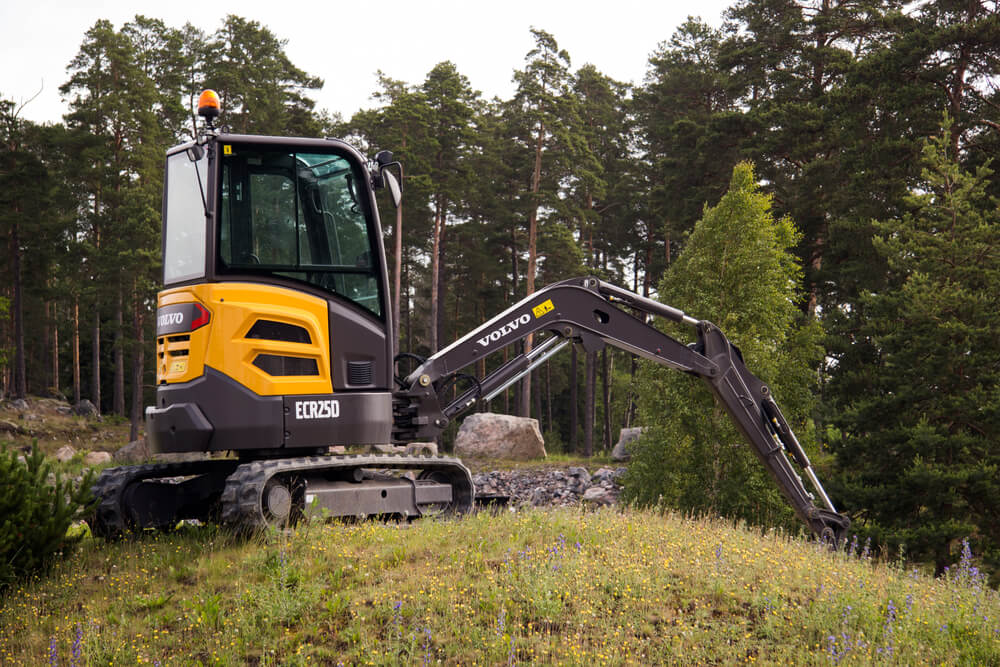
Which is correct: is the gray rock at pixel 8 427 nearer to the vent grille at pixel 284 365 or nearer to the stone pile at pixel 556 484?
the stone pile at pixel 556 484

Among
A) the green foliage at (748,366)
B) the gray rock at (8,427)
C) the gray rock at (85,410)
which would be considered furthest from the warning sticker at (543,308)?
the gray rock at (85,410)

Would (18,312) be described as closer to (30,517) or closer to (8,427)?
(8,427)

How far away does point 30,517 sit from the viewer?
7188mm

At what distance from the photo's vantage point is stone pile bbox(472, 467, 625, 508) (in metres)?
23.4

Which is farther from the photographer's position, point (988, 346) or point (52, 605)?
point (988, 346)

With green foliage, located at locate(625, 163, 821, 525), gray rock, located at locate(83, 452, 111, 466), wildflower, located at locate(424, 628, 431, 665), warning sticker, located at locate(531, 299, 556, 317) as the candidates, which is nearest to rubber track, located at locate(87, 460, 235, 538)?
wildflower, located at locate(424, 628, 431, 665)

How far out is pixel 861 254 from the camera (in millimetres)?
23531

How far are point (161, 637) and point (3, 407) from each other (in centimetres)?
3207

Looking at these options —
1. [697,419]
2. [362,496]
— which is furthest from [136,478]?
[697,419]

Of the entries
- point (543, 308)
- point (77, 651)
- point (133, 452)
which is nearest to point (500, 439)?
point (133, 452)

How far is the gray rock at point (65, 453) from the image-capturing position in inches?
1023

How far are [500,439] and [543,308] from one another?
22001 mm

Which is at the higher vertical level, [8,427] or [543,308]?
[543,308]

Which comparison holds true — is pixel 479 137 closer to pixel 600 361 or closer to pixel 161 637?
pixel 600 361
